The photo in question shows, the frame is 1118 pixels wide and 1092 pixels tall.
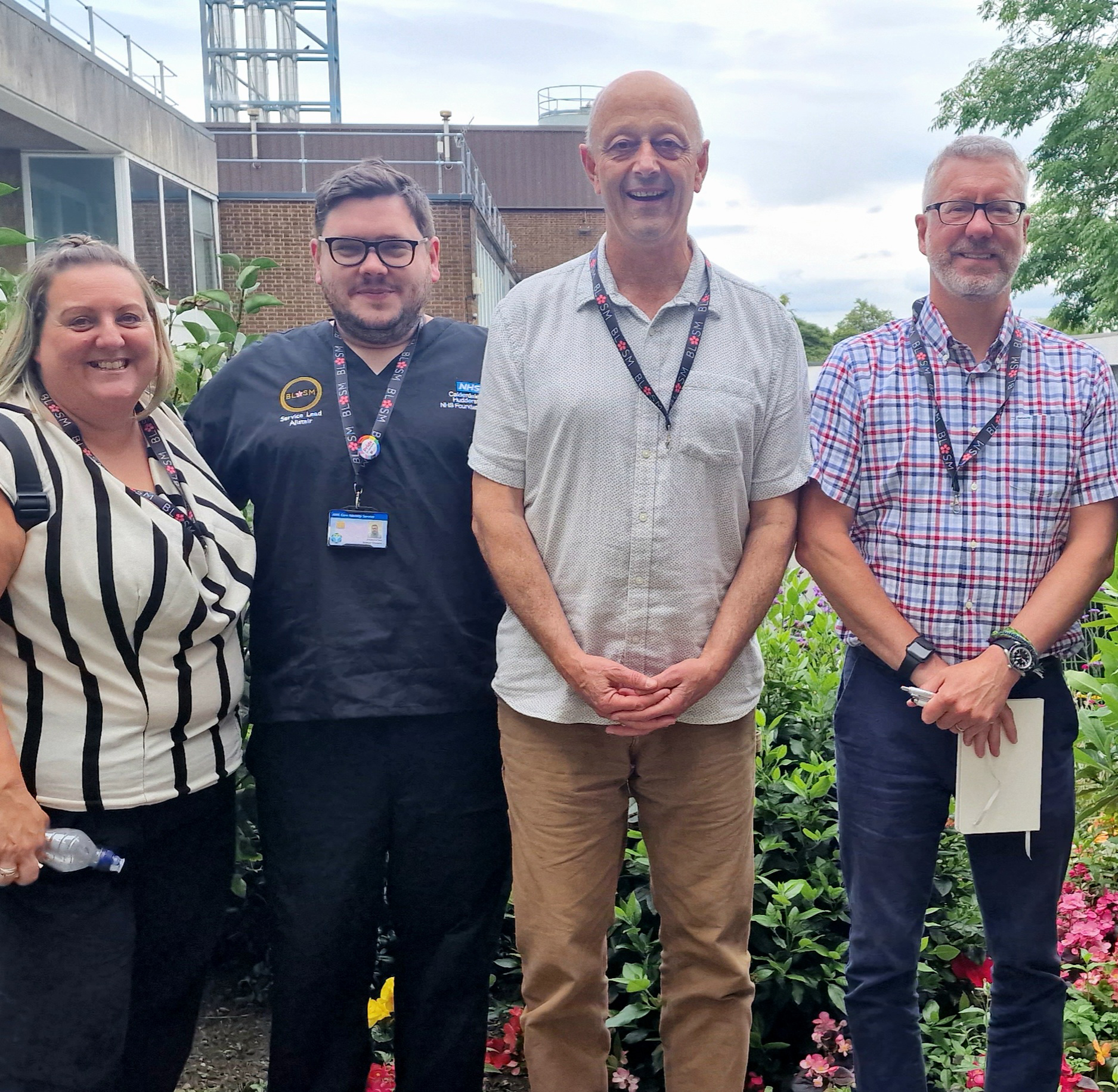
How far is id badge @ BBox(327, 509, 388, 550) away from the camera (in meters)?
2.73

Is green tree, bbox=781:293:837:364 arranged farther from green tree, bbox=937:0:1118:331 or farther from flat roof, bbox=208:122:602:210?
green tree, bbox=937:0:1118:331

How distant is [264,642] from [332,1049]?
1004 mm

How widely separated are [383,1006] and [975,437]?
7.34 feet

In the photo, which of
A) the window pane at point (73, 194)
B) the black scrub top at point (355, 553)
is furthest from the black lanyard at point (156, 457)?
the window pane at point (73, 194)

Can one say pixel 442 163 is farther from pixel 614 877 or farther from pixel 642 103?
pixel 614 877

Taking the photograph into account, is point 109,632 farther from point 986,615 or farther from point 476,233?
point 476,233

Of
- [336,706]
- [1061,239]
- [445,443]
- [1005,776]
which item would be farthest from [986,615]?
[1061,239]

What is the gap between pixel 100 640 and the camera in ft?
7.70

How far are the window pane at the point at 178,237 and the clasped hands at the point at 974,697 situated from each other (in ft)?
65.5

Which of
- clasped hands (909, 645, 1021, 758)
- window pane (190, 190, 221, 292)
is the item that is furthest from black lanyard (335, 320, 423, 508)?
window pane (190, 190, 221, 292)

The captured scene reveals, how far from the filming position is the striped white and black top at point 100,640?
2311 millimetres

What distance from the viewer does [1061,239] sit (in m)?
21.7

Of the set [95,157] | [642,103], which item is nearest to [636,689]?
[642,103]

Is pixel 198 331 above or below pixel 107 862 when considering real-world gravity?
above
